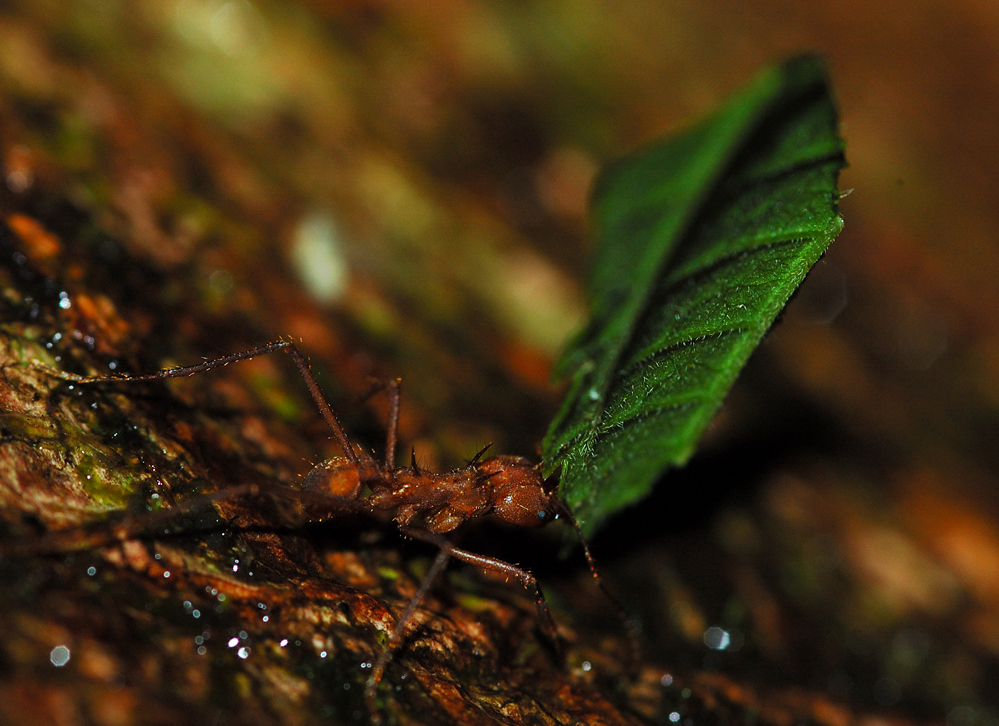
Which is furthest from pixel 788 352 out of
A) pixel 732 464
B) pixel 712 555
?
pixel 712 555

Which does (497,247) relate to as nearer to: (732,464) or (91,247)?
(732,464)

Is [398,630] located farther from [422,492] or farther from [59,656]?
[59,656]

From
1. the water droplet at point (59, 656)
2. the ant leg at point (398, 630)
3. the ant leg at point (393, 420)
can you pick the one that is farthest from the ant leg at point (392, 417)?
the water droplet at point (59, 656)

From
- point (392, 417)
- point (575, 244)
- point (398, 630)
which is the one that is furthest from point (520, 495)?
point (575, 244)

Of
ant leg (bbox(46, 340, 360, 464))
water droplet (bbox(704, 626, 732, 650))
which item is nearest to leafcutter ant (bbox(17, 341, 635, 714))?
ant leg (bbox(46, 340, 360, 464))

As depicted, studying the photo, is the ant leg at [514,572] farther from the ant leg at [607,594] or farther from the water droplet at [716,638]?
the water droplet at [716,638]

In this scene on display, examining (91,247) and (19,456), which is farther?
(91,247)
